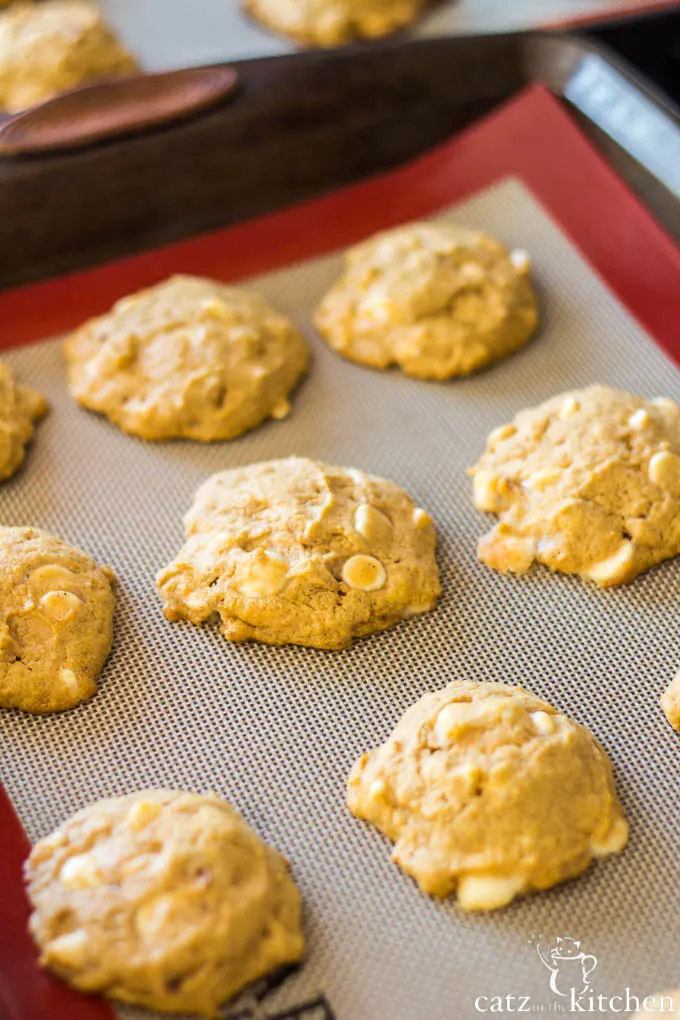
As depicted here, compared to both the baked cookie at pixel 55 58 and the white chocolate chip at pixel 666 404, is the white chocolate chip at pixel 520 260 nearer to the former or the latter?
the white chocolate chip at pixel 666 404

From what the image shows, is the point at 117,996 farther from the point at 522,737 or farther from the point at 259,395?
the point at 259,395

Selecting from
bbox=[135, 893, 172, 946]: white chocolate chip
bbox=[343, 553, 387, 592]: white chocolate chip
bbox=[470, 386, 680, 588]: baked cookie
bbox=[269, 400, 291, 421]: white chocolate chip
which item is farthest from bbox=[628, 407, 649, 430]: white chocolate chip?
bbox=[135, 893, 172, 946]: white chocolate chip

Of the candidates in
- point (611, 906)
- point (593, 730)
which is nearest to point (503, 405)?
point (593, 730)

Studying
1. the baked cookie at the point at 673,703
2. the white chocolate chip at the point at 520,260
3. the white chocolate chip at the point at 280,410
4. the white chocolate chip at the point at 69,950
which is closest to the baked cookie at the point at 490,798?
the baked cookie at the point at 673,703

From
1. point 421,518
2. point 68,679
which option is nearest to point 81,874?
point 68,679

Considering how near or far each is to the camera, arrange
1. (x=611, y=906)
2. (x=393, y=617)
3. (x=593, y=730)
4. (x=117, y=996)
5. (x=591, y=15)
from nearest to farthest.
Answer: (x=117, y=996) < (x=611, y=906) < (x=593, y=730) < (x=393, y=617) < (x=591, y=15)

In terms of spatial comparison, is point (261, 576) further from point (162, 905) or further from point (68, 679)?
point (162, 905)

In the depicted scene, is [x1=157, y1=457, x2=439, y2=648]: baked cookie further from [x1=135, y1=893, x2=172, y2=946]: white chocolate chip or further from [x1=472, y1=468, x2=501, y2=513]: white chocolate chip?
[x1=135, y1=893, x2=172, y2=946]: white chocolate chip
